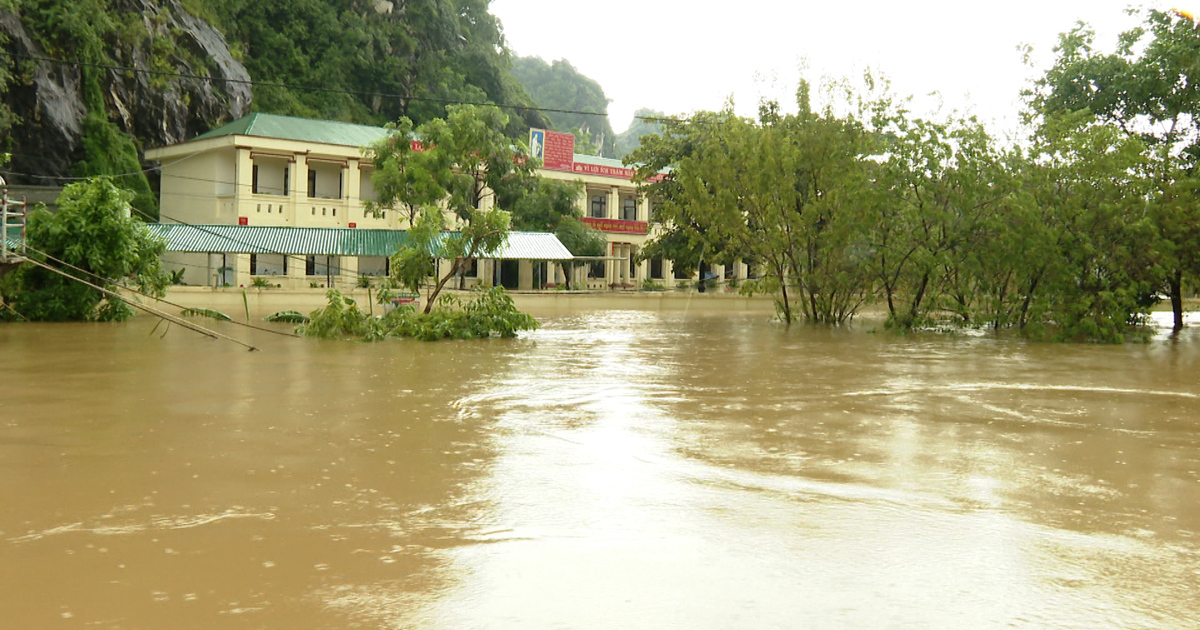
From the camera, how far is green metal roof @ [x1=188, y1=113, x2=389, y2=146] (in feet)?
134

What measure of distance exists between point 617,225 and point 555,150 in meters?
6.03

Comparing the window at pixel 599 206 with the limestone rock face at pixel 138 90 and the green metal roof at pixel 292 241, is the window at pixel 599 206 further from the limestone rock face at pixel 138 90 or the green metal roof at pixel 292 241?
the limestone rock face at pixel 138 90

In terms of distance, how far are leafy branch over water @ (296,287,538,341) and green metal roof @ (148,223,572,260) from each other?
14373 millimetres

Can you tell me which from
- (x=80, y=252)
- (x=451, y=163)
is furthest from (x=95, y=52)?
(x=80, y=252)

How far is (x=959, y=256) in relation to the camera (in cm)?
2348

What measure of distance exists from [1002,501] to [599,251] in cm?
3981

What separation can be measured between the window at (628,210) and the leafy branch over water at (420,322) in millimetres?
34846

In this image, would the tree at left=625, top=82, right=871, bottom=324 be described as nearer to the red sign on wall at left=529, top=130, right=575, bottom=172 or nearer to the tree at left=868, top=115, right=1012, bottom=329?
the tree at left=868, top=115, right=1012, bottom=329

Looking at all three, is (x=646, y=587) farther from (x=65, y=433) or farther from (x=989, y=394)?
(x=989, y=394)

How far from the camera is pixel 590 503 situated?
20.0ft

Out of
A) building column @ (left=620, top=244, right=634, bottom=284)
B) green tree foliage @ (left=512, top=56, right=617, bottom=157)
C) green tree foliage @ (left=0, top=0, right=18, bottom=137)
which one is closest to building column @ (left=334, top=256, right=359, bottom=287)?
green tree foliage @ (left=0, top=0, right=18, bottom=137)

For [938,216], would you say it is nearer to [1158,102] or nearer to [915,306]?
[915,306]

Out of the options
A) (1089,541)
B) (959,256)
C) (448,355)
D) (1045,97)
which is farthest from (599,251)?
(1089,541)

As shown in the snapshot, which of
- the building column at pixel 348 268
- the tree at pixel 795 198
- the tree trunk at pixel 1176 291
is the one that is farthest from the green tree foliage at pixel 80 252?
the tree trunk at pixel 1176 291
